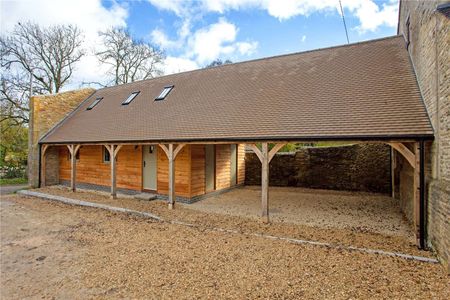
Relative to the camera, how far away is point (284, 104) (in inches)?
301

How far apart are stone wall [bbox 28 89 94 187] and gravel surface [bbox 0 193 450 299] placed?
811 centimetres

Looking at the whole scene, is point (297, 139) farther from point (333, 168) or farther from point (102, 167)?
point (102, 167)

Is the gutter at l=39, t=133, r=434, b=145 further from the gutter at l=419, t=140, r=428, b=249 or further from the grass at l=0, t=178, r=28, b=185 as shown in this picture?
the grass at l=0, t=178, r=28, b=185

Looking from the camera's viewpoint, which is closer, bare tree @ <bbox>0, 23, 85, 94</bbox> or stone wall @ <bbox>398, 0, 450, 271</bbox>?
stone wall @ <bbox>398, 0, 450, 271</bbox>

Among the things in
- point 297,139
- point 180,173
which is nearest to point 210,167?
point 180,173

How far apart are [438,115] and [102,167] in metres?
11.8

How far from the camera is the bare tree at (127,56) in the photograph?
906 inches

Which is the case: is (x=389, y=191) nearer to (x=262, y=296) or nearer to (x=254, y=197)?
(x=254, y=197)

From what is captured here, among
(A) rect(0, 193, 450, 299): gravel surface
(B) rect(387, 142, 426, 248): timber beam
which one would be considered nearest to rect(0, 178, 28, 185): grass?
(A) rect(0, 193, 450, 299): gravel surface

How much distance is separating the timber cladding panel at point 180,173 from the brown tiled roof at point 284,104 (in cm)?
106

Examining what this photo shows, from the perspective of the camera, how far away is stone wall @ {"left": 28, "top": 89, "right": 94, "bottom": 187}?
12.5 metres

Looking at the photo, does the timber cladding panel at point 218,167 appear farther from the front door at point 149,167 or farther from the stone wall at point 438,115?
the stone wall at point 438,115

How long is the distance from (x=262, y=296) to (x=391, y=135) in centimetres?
406

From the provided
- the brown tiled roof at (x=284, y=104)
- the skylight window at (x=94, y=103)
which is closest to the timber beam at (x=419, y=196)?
the brown tiled roof at (x=284, y=104)
